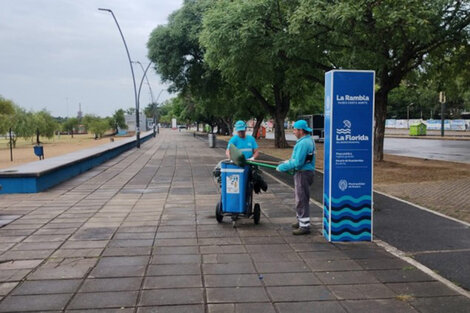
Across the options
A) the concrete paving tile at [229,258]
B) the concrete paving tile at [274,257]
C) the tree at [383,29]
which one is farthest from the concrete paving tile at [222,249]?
the tree at [383,29]

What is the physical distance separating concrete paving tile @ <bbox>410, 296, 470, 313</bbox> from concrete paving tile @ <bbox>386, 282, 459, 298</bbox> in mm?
93

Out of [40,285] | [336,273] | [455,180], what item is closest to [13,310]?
[40,285]

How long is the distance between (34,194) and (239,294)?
7157mm

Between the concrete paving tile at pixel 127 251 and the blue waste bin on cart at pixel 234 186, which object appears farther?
the blue waste bin on cart at pixel 234 186

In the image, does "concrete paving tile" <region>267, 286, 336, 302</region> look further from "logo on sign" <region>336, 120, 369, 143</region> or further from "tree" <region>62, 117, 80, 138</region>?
"tree" <region>62, 117, 80, 138</region>

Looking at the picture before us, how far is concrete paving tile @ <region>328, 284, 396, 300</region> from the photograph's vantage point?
4050mm

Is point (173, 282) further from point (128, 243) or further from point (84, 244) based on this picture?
point (84, 244)

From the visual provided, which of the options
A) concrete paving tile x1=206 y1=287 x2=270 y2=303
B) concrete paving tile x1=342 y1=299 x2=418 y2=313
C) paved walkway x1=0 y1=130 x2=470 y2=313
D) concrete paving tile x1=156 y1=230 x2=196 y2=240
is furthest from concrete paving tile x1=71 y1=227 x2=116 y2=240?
concrete paving tile x1=342 y1=299 x2=418 y2=313

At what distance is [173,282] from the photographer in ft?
14.4

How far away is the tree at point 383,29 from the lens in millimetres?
11664

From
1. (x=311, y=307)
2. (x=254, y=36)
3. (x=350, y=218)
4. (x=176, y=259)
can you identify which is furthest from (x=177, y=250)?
(x=254, y=36)

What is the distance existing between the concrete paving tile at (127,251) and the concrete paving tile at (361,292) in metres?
2.31

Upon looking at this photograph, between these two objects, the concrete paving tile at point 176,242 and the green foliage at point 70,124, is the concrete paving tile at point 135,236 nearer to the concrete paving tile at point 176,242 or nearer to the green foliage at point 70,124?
the concrete paving tile at point 176,242

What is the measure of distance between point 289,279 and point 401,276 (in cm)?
115
